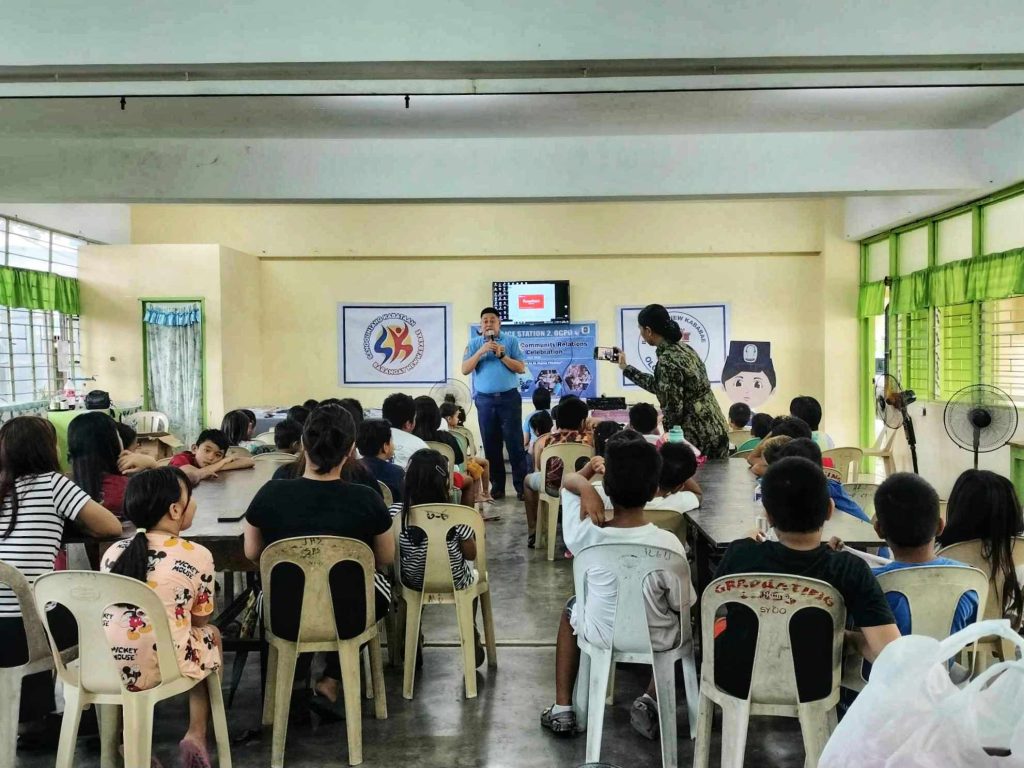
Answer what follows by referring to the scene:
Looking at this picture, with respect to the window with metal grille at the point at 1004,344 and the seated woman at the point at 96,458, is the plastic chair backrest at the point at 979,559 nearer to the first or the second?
the seated woman at the point at 96,458

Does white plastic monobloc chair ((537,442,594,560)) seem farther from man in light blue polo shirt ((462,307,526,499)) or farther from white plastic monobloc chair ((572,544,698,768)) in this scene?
white plastic monobloc chair ((572,544,698,768))

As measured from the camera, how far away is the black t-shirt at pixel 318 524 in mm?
2523

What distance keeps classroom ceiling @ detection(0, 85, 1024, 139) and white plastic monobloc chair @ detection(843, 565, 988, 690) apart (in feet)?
12.1

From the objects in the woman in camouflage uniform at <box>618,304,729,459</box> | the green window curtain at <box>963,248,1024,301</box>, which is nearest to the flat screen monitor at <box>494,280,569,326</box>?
the green window curtain at <box>963,248,1024,301</box>

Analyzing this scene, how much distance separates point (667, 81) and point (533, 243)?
4887mm

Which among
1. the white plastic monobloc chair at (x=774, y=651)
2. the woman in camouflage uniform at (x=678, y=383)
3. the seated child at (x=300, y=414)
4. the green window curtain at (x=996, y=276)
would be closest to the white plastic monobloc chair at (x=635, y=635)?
the white plastic monobloc chair at (x=774, y=651)

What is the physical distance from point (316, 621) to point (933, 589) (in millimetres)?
1781

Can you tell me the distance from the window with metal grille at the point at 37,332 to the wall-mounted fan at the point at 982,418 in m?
7.63

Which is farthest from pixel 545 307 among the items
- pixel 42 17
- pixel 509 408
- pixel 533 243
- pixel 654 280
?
pixel 42 17

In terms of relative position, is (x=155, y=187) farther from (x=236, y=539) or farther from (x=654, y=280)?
(x=654, y=280)

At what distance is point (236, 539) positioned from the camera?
2758mm

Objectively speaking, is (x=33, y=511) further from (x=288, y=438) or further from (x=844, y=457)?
(x=844, y=457)

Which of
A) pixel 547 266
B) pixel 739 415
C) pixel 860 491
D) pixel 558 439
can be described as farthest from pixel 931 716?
pixel 547 266

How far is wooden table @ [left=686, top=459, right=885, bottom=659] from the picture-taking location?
2.59 metres
